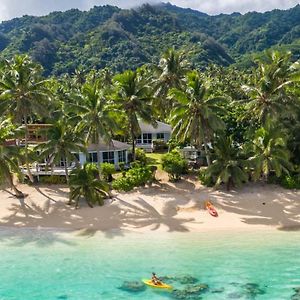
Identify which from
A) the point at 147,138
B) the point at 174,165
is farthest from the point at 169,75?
the point at 174,165

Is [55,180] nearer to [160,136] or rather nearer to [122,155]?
[122,155]

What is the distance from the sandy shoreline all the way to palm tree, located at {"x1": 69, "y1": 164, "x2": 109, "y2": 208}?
0.78 meters

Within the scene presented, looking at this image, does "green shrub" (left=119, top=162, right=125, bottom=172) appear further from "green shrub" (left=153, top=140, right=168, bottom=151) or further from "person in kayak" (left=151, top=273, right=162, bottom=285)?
"person in kayak" (left=151, top=273, right=162, bottom=285)

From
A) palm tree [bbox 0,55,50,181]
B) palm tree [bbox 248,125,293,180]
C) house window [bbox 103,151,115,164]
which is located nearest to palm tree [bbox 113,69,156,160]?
house window [bbox 103,151,115,164]

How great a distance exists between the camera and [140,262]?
26.9m

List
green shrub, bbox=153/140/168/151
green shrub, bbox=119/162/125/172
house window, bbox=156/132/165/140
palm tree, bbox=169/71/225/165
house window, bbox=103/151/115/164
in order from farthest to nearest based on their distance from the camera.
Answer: house window, bbox=156/132/165/140 → green shrub, bbox=153/140/168/151 → house window, bbox=103/151/115/164 → green shrub, bbox=119/162/125/172 → palm tree, bbox=169/71/225/165

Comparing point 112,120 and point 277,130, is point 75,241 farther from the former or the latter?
point 277,130

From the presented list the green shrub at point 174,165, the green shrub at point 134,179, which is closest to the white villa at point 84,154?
the green shrub at point 134,179

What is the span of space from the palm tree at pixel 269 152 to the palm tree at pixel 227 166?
3.75 ft

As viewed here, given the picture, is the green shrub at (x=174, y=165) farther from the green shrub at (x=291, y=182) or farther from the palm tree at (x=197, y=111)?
the green shrub at (x=291, y=182)

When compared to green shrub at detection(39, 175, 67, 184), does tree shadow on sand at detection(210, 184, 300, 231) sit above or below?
below

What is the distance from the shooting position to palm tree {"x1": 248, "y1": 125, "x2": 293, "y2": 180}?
118 feet

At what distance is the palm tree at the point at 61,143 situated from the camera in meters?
35.9

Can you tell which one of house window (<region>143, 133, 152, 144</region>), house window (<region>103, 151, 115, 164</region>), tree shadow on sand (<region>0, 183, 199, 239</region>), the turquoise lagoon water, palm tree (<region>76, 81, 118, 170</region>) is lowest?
the turquoise lagoon water
